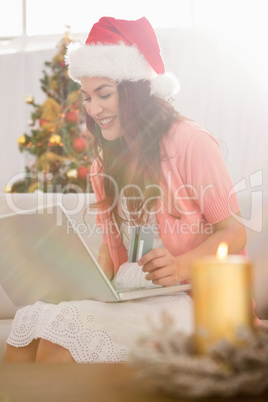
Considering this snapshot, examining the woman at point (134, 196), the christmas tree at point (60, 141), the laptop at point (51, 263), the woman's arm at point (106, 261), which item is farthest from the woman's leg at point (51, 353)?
the christmas tree at point (60, 141)

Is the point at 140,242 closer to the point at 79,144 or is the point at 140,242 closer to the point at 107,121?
the point at 107,121

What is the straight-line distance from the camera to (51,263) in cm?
123

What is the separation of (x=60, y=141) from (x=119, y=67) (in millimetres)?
2388

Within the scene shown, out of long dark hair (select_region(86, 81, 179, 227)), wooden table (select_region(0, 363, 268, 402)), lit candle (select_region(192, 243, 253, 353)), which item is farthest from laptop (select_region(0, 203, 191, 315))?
lit candle (select_region(192, 243, 253, 353))

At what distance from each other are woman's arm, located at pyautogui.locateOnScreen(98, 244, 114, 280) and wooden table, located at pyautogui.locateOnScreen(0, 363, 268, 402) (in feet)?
3.03

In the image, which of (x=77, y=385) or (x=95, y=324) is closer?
(x=77, y=385)

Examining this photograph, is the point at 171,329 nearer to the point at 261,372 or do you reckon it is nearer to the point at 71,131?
the point at 261,372

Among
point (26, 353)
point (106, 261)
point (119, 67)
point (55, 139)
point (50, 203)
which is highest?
point (119, 67)

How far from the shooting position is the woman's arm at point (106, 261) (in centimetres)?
158

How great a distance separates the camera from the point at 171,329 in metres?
0.51

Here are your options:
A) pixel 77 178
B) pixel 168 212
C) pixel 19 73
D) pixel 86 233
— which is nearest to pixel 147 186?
pixel 168 212

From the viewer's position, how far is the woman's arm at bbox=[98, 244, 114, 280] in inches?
62.1

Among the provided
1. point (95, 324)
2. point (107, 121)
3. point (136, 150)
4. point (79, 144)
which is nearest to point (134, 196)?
point (136, 150)

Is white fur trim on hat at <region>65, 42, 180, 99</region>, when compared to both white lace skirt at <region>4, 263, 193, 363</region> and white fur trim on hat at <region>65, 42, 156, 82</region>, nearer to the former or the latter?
white fur trim on hat at <region>65, 42, 156, 82</region>
